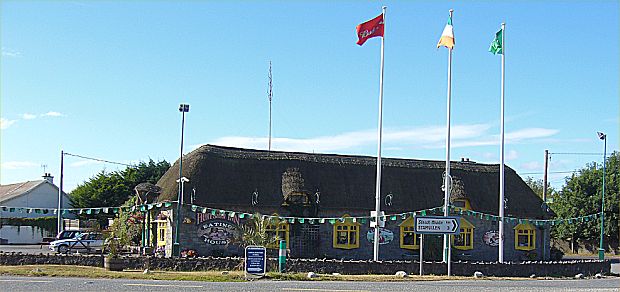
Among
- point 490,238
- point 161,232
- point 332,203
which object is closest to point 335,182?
point 332,203

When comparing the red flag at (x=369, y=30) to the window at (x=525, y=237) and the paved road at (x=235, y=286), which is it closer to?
the paved road at (x=235, y=286)

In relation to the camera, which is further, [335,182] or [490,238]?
[490,238]

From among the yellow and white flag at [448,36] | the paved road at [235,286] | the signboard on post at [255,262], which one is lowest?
the paved road at [235,286]

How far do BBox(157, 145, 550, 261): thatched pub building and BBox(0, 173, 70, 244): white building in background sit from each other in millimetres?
27576

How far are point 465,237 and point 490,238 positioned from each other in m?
1.48

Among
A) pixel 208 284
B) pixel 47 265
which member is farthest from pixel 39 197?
pixel 208 284

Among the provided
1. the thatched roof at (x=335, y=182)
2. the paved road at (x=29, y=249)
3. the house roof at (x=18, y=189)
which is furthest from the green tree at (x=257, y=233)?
the house roof at (x=18, y=189)

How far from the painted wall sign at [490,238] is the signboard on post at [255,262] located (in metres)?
20.5

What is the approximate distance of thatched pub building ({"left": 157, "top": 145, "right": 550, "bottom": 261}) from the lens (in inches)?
1545

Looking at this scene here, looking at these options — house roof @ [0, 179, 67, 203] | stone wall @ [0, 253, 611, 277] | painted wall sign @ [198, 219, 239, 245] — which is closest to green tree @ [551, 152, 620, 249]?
stone wall @ [0, 253, 611, 277]

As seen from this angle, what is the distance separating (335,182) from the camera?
4212 centimetres

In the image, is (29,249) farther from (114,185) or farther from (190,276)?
(190,276)

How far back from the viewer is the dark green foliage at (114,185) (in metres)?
68.4

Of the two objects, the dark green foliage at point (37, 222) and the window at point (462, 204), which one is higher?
the window at point (462, 204)
